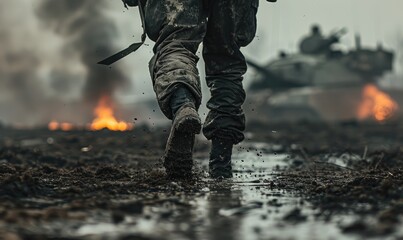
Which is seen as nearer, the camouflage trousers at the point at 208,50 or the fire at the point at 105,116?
the camouflage trousers at the point at 208,50

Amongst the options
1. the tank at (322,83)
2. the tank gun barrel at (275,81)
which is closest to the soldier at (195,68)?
the tank at (322,83)

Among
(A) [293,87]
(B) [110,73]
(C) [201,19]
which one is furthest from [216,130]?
(A) [293,87]

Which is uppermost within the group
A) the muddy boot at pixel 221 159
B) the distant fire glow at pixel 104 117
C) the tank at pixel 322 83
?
the tank at pixel 322 83

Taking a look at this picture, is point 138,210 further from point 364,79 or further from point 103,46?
point 364,79

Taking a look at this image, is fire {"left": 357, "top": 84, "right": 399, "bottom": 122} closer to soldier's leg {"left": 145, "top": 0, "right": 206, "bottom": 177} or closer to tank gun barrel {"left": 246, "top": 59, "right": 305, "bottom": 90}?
tank gun barrel {"left": 246, "top": 59, "right": 305, "bottom": 90}

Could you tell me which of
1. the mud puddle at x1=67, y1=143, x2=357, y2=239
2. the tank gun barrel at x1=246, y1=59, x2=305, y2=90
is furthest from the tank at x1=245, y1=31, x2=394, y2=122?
the mud puddle at x1=67, y1=143, x2=357, y2=239

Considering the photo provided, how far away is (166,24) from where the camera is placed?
3.80m

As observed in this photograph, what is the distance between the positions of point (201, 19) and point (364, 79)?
96.0 ft

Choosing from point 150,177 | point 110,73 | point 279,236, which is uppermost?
point 110,73

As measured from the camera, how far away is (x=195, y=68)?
370 cm

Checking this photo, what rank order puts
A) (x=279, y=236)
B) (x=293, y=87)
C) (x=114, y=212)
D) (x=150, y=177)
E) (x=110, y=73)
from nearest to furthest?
(x=279, y=236)
(x=114, y=212)
(x=150, y=177)
(x=110, y=73)
(x=293, y=87)

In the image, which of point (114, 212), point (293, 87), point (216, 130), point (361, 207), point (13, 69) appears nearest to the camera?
point (114, 212)

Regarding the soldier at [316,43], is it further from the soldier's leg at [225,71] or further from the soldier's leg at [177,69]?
the soldier's leg at [177,69]

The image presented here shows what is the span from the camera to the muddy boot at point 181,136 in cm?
329
